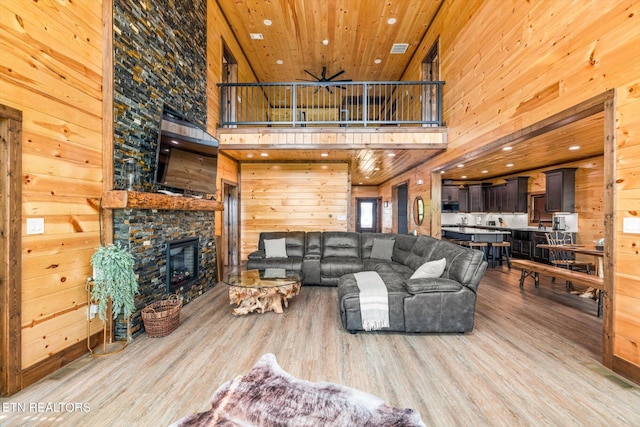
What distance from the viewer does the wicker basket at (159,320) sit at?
2.79m

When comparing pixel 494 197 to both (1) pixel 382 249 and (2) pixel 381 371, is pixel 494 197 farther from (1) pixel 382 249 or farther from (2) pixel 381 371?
(2) pixel 381 371

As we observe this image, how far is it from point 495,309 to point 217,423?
3.64 meters

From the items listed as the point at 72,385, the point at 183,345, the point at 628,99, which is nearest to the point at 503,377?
the point at 628,99

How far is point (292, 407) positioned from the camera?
178 cm

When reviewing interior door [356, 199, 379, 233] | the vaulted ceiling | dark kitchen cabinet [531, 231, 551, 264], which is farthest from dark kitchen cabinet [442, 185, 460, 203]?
the vaulted ceiling

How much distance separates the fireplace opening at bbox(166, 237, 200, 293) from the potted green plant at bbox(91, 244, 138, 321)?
32.5 inches

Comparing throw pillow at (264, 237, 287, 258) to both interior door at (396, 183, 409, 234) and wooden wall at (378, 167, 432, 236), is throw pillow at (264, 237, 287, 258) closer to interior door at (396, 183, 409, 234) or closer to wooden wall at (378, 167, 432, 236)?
wooden wall at (378, 167, 432, 236)

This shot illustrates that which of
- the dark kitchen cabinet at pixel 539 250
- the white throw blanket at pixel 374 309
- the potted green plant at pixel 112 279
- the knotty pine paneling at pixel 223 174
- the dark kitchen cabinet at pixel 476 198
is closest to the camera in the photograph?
the potted green plant at pixel 112 279

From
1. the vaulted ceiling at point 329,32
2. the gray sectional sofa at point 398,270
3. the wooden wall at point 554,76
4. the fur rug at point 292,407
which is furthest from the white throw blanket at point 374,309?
the vaulted ceiling at point 329,32

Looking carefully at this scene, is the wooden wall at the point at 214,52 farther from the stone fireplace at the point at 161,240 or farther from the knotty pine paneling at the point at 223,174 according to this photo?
the stone fireplace at the point at 161,240

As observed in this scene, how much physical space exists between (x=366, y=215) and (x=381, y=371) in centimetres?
1062

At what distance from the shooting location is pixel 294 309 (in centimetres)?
364

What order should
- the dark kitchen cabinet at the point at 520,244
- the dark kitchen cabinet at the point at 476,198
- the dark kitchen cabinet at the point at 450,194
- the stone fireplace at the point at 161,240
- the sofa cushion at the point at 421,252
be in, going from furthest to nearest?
1. the dark kitchen cabinet at the point at 450,194
2. the dark kitchen cabinet at the point at 476,198
3. the dark kitchen cabinet at the point at 520,244
4. the sofa cushion at the point at 421,252
5. the stone fireplace at the point at 161,240

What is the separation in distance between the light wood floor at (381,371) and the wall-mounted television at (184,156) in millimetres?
1738
